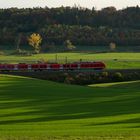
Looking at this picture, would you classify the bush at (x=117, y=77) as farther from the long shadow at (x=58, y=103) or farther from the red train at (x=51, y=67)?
the long shadow at (x=58, y=103)

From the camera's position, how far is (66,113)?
109ft

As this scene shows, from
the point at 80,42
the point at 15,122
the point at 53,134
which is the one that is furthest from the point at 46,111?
the point at 80,42

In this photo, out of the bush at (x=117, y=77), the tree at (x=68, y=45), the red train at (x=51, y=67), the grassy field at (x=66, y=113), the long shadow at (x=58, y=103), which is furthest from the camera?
the tree at (x=68, y=45)

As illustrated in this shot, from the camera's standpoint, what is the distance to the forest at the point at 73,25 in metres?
152

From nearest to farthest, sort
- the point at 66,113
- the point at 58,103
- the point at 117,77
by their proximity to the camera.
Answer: the point at 66,113
the point at 58,103
the point at 117,77

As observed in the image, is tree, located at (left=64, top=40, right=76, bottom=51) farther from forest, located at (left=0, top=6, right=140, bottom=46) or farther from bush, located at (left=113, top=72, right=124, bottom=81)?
bush, located at (left=113, top=72, right=124, bottom=81)

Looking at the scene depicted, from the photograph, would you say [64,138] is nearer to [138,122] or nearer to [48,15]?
[138,122]

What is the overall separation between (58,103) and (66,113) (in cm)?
594

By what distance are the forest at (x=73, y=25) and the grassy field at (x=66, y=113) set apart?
10002cm

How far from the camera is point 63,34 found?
154m

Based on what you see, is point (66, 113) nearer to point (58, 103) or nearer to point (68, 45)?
point (58, 103)

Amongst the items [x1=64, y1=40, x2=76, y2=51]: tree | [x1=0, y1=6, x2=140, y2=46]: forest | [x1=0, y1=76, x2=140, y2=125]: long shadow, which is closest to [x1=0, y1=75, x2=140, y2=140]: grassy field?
[x1=0, y1=76, x2=140, y2=125]: long shadow

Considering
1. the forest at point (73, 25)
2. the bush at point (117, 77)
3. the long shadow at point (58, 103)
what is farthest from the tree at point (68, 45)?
the long shadow at point (58, 103)

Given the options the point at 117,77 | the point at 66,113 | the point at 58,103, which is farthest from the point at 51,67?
the point at 66,113
